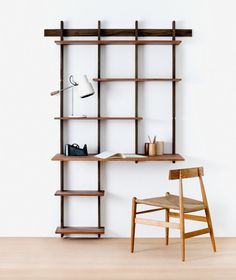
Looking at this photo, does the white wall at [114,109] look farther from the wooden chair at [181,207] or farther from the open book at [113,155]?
the wooden chair at [181,207]

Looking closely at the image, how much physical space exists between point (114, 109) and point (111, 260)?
4.82ft

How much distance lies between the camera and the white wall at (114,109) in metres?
4.32

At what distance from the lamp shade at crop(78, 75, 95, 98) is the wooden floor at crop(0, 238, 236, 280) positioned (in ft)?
4.67

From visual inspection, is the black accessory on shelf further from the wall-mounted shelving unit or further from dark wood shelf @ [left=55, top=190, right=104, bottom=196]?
dark wood shelf @ [left=55, top=190, right=104, bottom=196]

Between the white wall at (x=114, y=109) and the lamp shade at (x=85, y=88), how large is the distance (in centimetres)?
26

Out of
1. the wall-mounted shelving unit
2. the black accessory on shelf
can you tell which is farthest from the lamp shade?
the black accessory on shelf

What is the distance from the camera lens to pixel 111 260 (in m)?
3.71

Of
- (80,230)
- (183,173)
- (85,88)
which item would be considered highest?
(85,88)

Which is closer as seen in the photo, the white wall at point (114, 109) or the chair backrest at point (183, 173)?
the chair backrest at point (183, 173)

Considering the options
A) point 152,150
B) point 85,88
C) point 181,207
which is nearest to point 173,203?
point 181,207

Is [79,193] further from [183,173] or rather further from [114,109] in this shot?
[183,173]

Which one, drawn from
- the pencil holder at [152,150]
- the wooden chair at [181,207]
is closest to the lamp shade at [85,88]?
the pencil holder at [152,150]

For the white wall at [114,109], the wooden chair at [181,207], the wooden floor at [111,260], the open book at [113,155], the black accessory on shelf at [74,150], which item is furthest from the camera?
the white wall at [114,109]

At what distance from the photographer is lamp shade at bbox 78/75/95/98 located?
4074 mm
